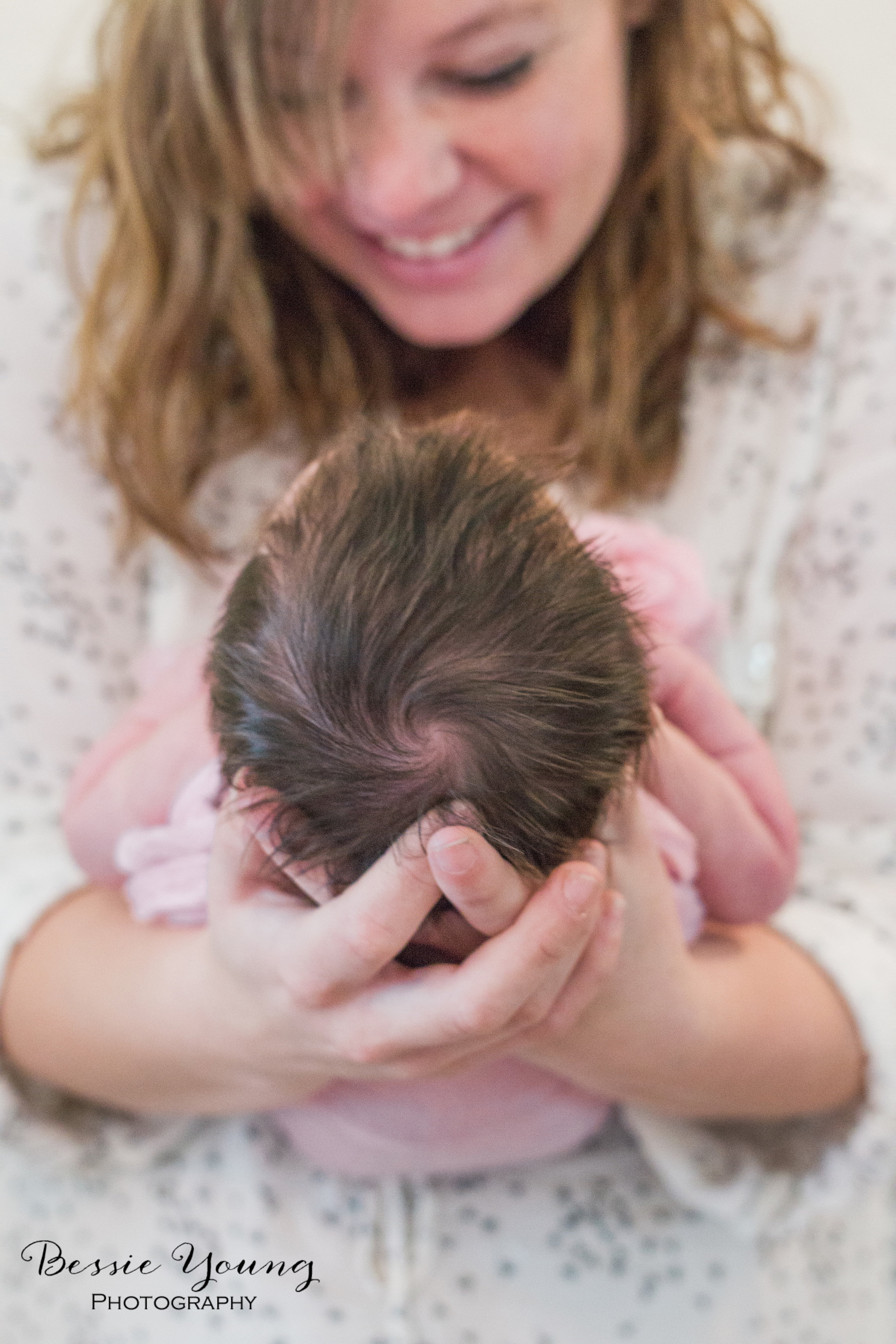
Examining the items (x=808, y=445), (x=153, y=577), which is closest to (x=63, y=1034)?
(x=153, y=577)

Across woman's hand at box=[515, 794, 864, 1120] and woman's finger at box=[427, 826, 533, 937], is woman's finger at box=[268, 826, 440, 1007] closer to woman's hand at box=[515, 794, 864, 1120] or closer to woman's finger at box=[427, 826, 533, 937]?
woman's finger at box=[427, 826, 533, 937]

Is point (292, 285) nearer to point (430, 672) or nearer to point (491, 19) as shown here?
point (491, 19)

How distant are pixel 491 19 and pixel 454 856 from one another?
576mm

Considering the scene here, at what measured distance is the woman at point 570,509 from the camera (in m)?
0.70

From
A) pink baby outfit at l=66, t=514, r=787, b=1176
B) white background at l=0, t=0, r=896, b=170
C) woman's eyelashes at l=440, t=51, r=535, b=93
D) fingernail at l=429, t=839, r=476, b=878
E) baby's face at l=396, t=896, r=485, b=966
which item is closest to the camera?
fingernail at l=429, t=839, r=476, b=878

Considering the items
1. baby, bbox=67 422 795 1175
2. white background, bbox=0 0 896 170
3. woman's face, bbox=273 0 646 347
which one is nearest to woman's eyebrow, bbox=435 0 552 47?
woman's face, bbox=273 0 646 347

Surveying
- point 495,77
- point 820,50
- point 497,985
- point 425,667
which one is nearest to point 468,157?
point 495,77

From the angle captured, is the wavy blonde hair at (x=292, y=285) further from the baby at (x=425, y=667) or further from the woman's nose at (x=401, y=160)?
the baby at (x=425, y=667)

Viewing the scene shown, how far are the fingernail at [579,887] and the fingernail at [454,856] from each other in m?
0.05

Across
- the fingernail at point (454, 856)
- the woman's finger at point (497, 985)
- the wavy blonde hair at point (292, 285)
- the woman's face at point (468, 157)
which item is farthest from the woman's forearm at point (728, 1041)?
the woman's face at point (468, 157)

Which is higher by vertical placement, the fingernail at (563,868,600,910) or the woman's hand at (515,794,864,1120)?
the fingernail at (563,868,600,910)

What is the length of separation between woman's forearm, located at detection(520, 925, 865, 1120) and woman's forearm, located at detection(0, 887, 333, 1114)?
17 cm

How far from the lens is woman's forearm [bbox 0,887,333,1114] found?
2.33ft

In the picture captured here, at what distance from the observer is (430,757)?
19.7 inches
